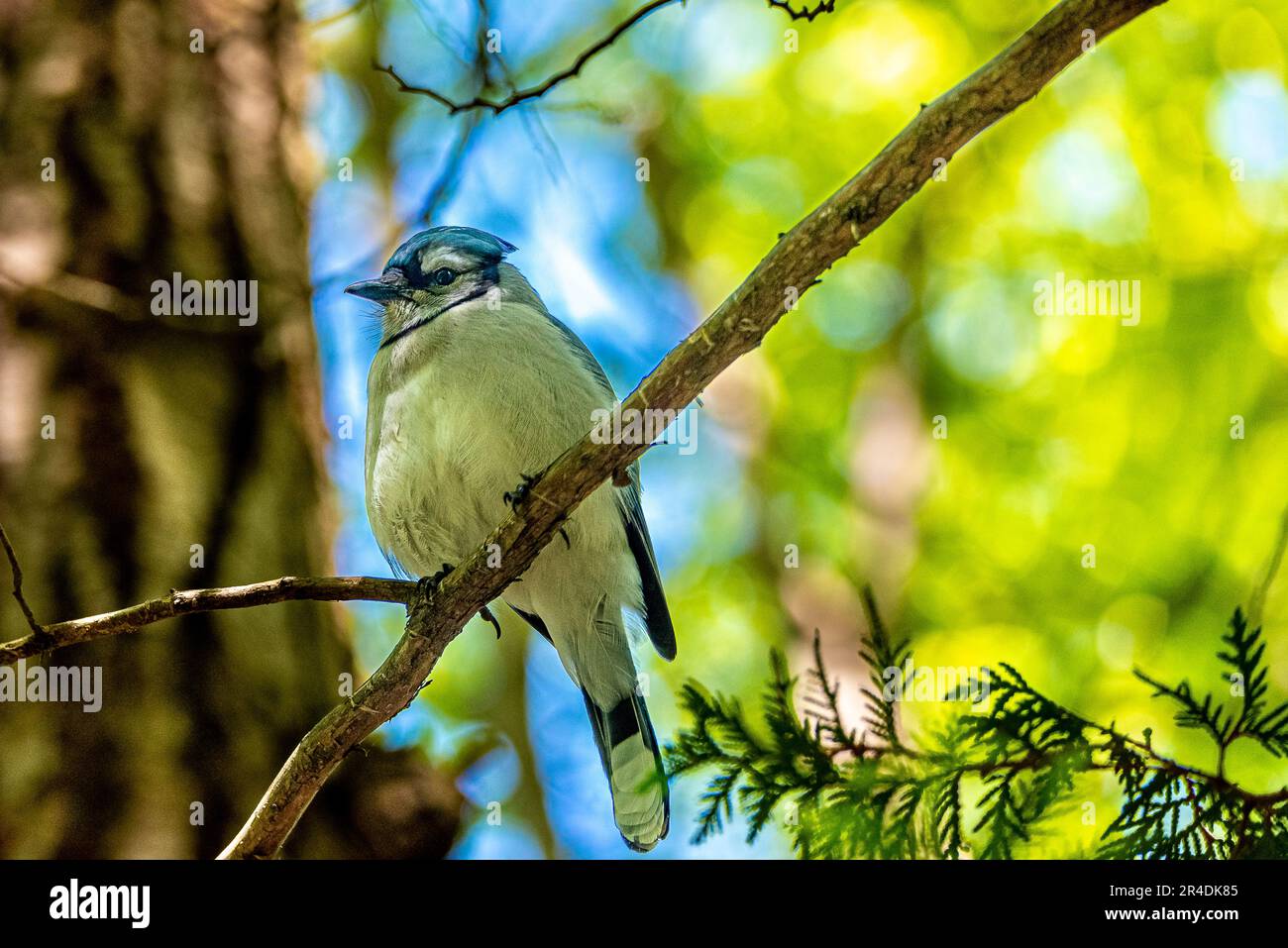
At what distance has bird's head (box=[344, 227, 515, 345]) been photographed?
13.3ft

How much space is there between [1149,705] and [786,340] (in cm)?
328

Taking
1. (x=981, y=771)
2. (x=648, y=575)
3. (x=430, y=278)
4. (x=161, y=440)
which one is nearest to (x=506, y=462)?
(x=648, y=575)

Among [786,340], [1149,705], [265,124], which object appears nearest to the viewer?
[265,124]
